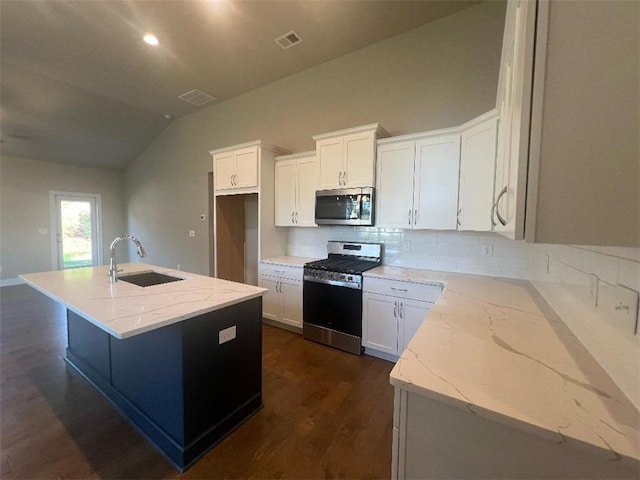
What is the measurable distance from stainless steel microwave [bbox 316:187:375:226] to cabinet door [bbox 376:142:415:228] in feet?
0.37

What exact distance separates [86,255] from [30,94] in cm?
398

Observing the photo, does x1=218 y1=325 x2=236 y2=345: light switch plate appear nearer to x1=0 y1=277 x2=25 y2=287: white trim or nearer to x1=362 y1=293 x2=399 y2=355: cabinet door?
x1=362 y1=293 x2=399 y2=355: cabinet door

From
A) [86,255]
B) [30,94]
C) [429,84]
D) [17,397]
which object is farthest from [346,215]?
[86,255]

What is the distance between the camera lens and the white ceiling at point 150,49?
259 centimetres

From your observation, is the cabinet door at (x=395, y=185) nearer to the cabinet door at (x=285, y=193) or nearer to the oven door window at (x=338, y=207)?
the oven door window at (x=338, y=207)

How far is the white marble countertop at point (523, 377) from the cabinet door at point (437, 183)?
123 cm

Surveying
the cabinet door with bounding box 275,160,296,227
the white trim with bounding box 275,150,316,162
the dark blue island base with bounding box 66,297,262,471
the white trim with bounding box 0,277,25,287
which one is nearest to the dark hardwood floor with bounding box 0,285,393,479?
the dark blue island base with bounding box 66,297,262,471

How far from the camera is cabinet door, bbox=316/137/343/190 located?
118 inches

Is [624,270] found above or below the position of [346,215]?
below

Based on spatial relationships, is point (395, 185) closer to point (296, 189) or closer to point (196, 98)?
point (296, 189)

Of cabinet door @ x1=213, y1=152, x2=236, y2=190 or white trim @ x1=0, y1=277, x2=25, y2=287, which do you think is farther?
white trim @ x1=0, y1=277, x2=25, y2=287

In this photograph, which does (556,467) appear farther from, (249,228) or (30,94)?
(30,94)

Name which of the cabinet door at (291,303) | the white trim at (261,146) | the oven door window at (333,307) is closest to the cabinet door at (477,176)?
the oven door window at (333,307)

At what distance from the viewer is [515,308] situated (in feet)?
4.98
